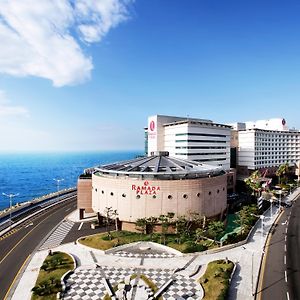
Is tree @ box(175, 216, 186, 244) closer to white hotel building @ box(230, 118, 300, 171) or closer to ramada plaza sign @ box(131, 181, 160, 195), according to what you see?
Result: ramada plaza sign @ box(131, 181, 160, 195)

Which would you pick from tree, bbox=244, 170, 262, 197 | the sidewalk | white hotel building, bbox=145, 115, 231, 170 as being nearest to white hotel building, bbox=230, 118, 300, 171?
white hotel building, bbox=145, 115, 231, 170

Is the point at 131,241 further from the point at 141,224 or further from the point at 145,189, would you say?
the point at 145,189

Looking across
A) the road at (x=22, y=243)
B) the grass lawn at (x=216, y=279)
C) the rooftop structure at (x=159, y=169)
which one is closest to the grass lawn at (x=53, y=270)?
the road at (x=22, y=243)

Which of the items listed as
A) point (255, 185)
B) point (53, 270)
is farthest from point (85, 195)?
point (255, 185)

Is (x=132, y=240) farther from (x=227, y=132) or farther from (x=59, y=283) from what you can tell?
(x=227, y=132)

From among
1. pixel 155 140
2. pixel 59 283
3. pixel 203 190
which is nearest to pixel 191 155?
pixel 155 140
